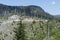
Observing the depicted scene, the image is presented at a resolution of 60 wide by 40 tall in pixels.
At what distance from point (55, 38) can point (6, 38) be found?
124m

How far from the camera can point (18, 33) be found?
77.4 metres

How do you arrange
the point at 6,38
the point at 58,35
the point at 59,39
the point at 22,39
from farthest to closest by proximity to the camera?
the point at 6,38 → the point at 22,39 → the point at 58,35 → the point at 59,39

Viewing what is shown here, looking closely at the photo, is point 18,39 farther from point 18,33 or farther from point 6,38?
point 6,38

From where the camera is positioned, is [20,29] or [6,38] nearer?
[20,29]

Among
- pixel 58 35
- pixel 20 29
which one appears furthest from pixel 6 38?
pixel 58 35

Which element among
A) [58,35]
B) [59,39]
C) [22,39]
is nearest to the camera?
[59,39]

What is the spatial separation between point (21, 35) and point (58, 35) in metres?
21.0

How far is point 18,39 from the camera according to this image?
77188 millimetres

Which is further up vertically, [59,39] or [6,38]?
[59,39]

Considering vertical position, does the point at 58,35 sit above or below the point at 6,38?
above

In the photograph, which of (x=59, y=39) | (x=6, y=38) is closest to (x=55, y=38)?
(x=59, y=39)

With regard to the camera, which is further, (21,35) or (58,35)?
(21,35)

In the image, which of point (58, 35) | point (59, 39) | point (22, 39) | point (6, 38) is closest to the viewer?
point (59, 39)

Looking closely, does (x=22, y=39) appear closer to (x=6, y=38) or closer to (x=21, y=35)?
(x=21, y=35)
